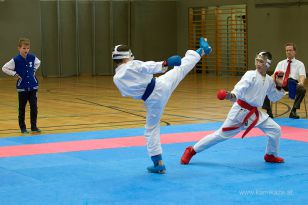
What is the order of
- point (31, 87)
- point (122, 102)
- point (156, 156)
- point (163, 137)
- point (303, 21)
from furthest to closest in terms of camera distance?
point (303, 21)
point (122, 102)
point (31, 87)
point (163, 137)
point (156, 156)

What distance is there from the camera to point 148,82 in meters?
6.88

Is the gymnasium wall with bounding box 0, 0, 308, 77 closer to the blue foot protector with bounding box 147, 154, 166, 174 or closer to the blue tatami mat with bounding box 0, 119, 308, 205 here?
the blue tatami mat with bounding box 0, 119, 308, 205

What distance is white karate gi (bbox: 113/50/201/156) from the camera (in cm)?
676

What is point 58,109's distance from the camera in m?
14.1

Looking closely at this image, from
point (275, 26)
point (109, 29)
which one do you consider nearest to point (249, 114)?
point (275, 26)

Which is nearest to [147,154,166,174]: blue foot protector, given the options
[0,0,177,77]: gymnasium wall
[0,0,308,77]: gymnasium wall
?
[0,0,308,77]: gymnasium wall

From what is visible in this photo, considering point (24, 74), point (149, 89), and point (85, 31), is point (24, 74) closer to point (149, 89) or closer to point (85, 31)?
point (149, 89)

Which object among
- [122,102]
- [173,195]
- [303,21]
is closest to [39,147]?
[173,195]

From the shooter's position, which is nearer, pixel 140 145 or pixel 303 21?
pixel 140 145

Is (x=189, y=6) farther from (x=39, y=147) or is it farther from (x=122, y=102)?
(x=39, y=147)

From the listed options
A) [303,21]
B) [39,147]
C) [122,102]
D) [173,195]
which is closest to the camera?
[173,195]

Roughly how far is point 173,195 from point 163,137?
3961 mm

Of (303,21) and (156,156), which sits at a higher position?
(303,21)

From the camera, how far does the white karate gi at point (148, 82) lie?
266 inches
